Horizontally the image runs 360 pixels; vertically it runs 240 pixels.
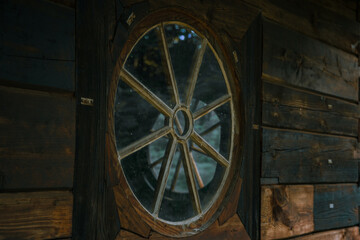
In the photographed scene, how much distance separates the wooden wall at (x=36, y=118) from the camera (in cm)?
100

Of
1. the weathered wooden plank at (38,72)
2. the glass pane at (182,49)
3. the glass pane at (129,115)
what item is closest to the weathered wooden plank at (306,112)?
the glass pane at (182,49)

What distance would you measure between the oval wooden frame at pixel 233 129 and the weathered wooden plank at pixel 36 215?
0.23m

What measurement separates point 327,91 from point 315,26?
0.40 m

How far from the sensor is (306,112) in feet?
7.03

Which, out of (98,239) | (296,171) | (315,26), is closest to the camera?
(98,239)

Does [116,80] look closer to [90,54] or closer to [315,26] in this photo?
[90,54]

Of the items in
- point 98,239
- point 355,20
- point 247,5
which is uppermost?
point 355,20

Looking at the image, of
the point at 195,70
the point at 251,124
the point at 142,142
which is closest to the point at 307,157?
the point at 251,124

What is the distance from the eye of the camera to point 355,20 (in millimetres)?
2605

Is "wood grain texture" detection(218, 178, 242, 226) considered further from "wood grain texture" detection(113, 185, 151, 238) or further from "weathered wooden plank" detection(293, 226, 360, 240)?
"weathered wooden plank" detection(293, 226, 360, 240)

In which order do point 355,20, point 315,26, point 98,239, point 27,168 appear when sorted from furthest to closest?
1. point 355,20
2. point 315,26
3. point 98,239
4. point 27,168

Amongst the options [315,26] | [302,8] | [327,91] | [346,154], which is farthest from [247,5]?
[346,154]

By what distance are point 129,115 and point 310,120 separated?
1212 millimetres

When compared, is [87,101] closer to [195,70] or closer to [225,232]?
[195,70]
